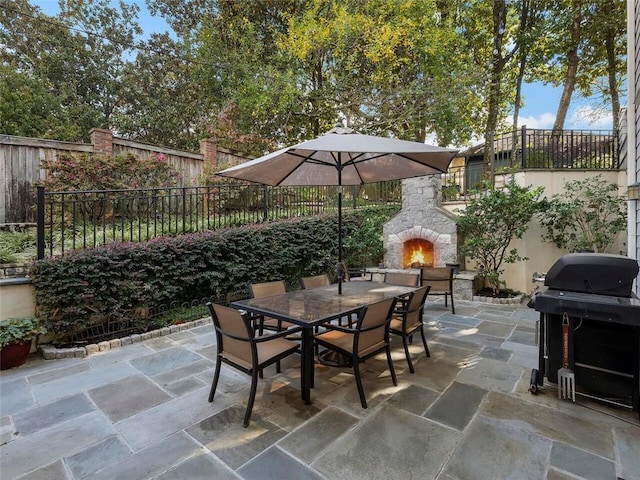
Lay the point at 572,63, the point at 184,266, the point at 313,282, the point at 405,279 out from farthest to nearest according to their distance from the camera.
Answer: the point at 572,63 → the point at 184,266 → the point at 405,279 → the point at 313,282

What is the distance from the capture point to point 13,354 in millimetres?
3465

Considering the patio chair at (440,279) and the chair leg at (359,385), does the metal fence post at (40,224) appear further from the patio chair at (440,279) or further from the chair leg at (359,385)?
the patio chair at (440,279)

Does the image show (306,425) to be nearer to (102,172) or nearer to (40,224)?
(40,224)

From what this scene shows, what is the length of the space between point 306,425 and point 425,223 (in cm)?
524

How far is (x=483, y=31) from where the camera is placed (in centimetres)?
1161

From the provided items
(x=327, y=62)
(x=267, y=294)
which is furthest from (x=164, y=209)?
(x=327, y=62)

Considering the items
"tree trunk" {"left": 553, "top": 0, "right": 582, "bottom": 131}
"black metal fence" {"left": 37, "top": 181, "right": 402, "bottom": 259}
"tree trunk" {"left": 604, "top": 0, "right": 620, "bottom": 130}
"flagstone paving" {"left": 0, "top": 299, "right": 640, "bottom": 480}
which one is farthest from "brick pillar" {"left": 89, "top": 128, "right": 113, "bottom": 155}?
"tree trunk" {"left": 604, "top": 0, "right": 620, "bottom": 130}

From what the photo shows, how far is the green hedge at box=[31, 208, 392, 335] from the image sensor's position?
378 cm

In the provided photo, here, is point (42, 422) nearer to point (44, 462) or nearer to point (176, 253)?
point (44, 462)

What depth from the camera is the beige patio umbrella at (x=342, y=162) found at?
118 inches

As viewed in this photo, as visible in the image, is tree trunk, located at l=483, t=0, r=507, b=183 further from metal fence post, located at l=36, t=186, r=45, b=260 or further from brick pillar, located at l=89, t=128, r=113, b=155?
metal fence post, located at l=36, t=186, r=45, b=260

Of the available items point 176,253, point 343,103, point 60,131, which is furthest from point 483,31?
point 60,131

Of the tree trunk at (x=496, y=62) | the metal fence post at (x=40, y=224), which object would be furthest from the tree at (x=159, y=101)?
the tree trunk at (x=496, y=62)

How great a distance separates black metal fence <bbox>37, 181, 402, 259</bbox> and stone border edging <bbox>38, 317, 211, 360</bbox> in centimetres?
109
